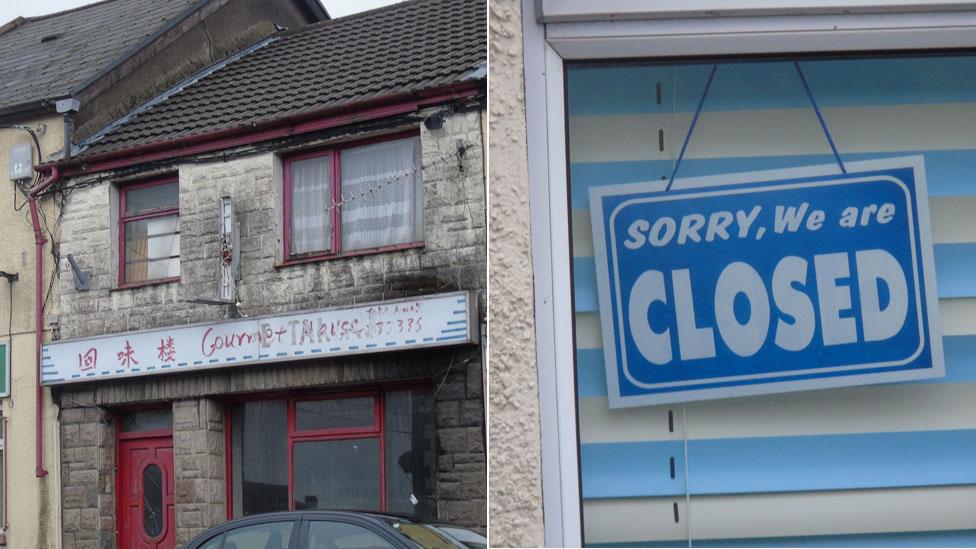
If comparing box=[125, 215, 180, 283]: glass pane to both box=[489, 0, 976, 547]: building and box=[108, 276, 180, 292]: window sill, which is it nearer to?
box=[108, 276, 180, 292]: window sill

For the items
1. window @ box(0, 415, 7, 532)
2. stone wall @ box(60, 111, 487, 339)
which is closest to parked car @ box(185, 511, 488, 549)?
stone wall @ box(60, 111, 487, 339)

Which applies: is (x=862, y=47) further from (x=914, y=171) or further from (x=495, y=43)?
(x=495, y=43)

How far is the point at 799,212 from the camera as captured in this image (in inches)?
112

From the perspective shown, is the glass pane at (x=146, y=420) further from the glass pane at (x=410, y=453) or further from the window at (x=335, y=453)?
the glass pane at (x=410, y=453)

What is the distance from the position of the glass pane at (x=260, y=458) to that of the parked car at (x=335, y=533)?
6510mm

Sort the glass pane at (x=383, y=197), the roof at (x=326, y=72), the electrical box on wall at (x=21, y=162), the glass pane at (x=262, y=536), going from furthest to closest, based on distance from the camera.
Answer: the electrical box on wall at (x=21, y=162)
the roof at (x=326, y=72)
the glass pane at (x=383, y=197)
the glass pane at (x=262, y=536)

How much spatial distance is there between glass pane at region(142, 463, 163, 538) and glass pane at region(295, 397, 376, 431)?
2.16 metres

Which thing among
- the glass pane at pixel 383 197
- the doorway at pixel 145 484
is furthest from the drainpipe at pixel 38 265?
the glass pane at pixel 383 197

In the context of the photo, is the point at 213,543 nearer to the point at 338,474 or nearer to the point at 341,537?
the point at 341,537

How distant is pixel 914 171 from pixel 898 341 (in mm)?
378

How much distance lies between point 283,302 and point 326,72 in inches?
143

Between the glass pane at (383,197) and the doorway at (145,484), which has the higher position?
the glass pane at (383,197)

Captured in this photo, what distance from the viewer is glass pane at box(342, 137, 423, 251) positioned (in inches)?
609

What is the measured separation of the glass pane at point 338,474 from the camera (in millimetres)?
15328
